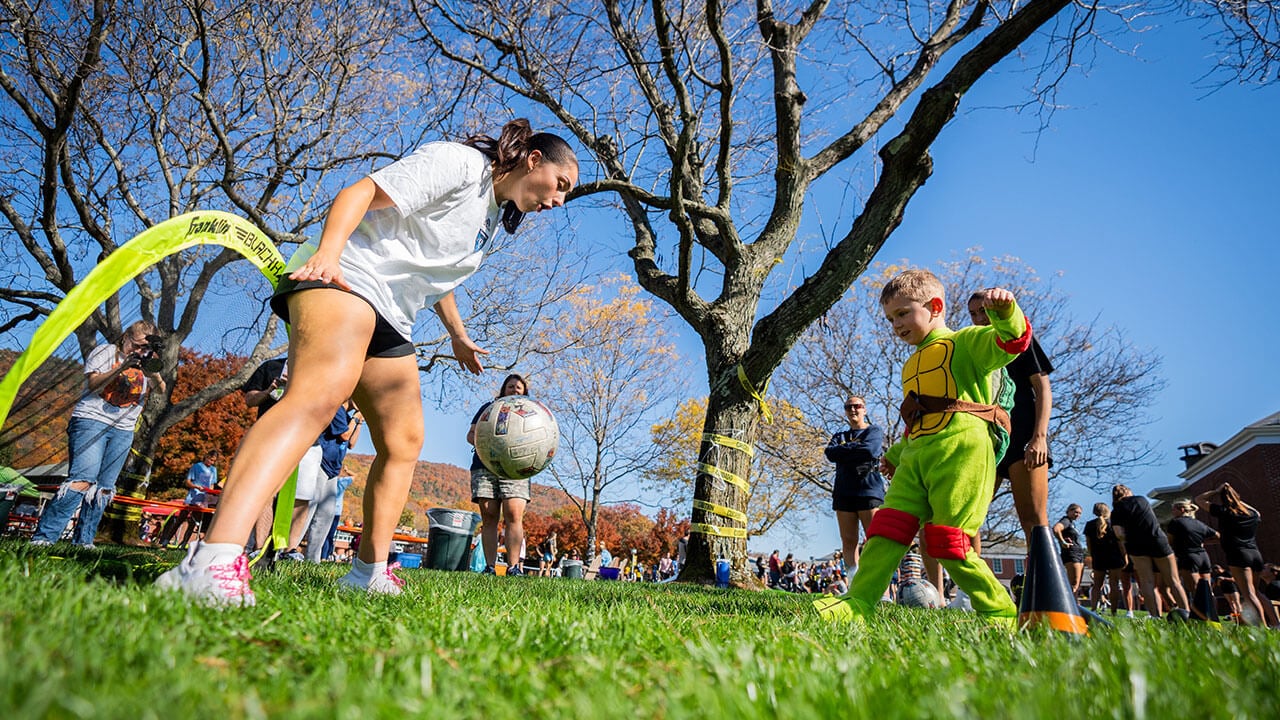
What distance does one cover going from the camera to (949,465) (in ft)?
10.8

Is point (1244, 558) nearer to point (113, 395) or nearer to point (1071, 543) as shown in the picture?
point (1071, 543)

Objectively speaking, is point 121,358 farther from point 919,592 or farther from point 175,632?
point 919,592

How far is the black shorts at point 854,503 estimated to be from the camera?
7.55 metres

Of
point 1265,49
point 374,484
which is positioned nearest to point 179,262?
point 374,484

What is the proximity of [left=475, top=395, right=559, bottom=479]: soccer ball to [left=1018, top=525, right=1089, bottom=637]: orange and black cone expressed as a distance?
188 inches

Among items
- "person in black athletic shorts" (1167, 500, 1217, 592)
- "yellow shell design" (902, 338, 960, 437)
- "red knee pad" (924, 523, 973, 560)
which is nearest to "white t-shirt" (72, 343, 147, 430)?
"yellow shell design" (902, 338, 960, 437)

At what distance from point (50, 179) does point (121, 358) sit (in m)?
6.28

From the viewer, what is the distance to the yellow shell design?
346cm

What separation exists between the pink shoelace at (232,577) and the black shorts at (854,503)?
262 inches

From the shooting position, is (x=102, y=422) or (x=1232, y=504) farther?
(x=1232, y=504)

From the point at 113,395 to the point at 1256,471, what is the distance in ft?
130

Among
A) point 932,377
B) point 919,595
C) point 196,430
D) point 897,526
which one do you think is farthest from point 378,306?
point 196,430

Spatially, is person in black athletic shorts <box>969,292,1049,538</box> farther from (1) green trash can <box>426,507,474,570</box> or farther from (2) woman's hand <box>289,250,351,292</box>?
(1) green trash can <box>426,507,474,570</box>

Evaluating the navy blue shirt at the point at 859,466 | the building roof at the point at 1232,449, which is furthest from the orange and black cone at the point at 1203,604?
the building roof at the point at 1232,449
